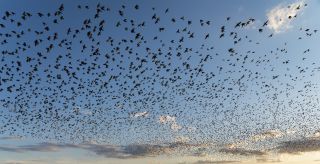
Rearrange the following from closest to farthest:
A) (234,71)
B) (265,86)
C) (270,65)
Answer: (270,65) < (234,71) < (265,86)

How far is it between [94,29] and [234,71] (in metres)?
15.6

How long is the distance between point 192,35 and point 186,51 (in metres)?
2.56

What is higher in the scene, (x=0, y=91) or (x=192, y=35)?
(x=192, y=35)

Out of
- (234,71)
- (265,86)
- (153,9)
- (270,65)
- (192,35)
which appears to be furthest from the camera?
(265,86)

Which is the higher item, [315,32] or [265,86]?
[315,32]

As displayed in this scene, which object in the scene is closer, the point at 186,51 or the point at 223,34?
the point at 223,34

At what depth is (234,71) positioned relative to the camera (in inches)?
1702

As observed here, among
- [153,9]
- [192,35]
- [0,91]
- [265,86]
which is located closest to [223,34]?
[192,35]

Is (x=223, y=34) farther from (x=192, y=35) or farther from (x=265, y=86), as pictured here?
(x=265, y=86)

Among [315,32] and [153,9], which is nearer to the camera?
[153,9]

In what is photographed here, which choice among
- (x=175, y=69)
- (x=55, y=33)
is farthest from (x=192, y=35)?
(x=55, y=33)

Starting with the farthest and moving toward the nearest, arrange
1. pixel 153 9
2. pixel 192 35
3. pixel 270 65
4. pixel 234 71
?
pixel 234 71 → pixel 270 65 → pixel 192 35 → pixel 153 9

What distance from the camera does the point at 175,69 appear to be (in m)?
41.5

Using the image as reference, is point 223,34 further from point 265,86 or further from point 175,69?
point 265,86
